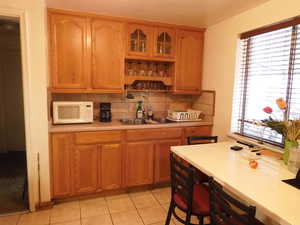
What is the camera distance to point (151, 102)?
3480 millimetres

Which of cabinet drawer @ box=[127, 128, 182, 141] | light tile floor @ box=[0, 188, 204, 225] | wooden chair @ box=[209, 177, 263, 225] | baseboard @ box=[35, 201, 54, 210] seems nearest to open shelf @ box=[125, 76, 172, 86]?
cabinet drawer @ box=[127, 128, 182, 141]

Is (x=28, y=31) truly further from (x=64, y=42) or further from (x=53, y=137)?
(x=53, y=137)

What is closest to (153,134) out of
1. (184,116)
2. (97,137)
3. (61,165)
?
(184,116)

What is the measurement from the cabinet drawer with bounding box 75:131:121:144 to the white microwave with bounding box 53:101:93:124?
25 cm

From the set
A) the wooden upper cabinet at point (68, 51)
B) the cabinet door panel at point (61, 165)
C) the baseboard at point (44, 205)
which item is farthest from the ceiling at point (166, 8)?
the baseboard at point (44, 205)

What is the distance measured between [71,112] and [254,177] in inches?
84.1

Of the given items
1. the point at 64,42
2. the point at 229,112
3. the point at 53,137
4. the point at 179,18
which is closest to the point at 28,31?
the point at 64,42

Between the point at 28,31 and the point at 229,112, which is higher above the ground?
the point at 28,31

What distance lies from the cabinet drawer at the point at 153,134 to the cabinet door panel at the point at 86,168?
0.47 m

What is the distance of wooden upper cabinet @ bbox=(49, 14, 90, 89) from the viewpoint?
2.62m

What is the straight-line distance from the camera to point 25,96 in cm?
229

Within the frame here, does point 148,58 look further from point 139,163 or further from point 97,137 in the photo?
point 139,163

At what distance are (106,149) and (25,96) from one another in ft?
3.53

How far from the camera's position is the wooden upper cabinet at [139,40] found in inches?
115
